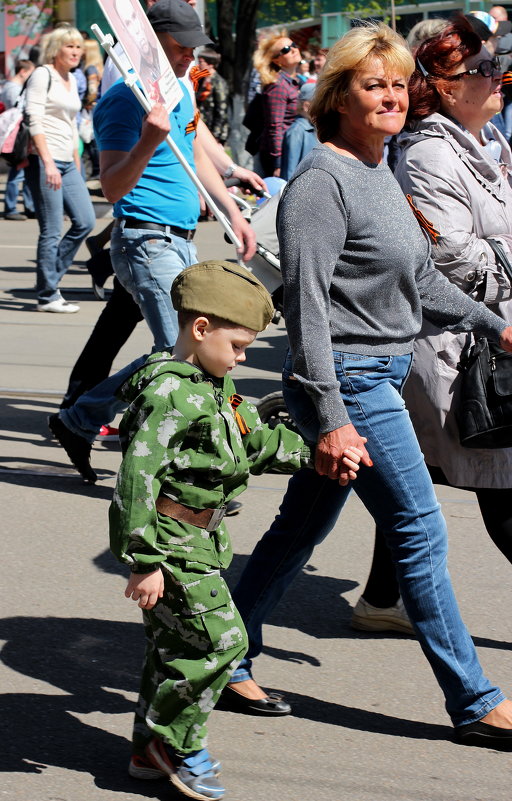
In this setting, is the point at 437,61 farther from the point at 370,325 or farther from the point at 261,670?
A: the point at 261,670

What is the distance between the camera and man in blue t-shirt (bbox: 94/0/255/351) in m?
5.35

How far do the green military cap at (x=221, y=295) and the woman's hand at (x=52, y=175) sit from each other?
22.1 feet

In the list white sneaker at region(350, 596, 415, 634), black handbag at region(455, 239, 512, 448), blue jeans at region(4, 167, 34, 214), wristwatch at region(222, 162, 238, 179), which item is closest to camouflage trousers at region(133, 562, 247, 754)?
black handbag at region(455, 239, 512, 448)

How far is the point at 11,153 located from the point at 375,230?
7.59 meters

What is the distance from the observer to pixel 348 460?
329 cm

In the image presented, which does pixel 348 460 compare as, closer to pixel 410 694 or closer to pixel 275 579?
pixel 275 579

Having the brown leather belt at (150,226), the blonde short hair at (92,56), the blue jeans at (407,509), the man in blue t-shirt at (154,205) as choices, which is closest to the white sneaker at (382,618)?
the blue jeans at (407,509)

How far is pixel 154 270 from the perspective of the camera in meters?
5.51

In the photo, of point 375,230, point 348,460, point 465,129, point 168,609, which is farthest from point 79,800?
point 465,129

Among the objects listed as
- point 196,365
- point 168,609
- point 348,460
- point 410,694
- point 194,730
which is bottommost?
point 410,694

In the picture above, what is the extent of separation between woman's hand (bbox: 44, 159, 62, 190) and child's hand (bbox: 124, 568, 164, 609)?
7.06 meters

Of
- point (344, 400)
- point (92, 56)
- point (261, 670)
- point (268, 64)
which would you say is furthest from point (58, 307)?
point (92, 56)

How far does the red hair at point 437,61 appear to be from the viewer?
3.96 metres

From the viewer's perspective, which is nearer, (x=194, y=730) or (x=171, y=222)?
Result: (x=194, y=730)
